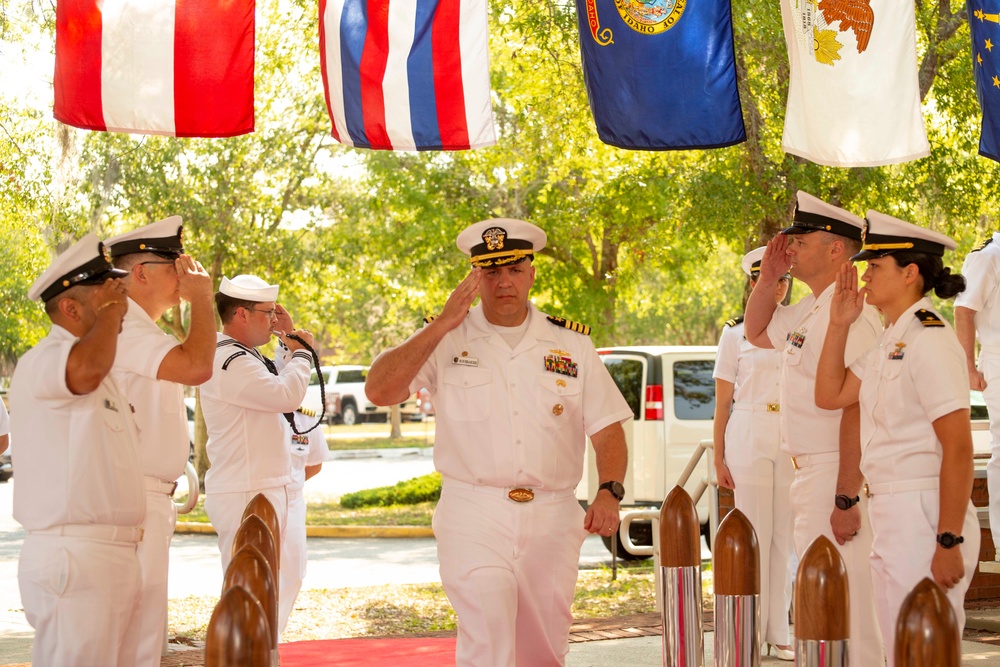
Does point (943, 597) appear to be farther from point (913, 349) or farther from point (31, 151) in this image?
point (31, 151)

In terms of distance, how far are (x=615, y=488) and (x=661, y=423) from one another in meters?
7.87

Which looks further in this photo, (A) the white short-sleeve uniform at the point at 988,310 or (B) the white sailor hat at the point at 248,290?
(A) the white short-sleeve uniform at the point at 988,310

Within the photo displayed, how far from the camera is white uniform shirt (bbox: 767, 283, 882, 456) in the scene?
5477 millimetres

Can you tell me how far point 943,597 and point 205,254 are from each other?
18109 mm

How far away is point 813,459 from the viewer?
5559mm

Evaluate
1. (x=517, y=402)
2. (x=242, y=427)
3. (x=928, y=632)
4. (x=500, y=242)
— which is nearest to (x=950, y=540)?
(x=517, y=402)

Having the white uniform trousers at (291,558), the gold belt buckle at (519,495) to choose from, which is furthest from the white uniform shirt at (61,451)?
the white uniform trousers at (291,558)

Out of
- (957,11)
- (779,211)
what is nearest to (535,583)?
(779,211)

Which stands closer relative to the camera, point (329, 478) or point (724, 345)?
point (724, 345)

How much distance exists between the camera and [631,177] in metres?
15.7

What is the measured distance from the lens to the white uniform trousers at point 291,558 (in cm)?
686

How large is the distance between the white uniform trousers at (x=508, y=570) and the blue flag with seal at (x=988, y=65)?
3.23m

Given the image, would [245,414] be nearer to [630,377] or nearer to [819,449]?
[819,449]

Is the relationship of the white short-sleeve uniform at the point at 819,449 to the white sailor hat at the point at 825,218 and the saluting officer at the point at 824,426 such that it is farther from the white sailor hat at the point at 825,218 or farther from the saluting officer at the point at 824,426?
the white sailor hat at the point at 825,218
